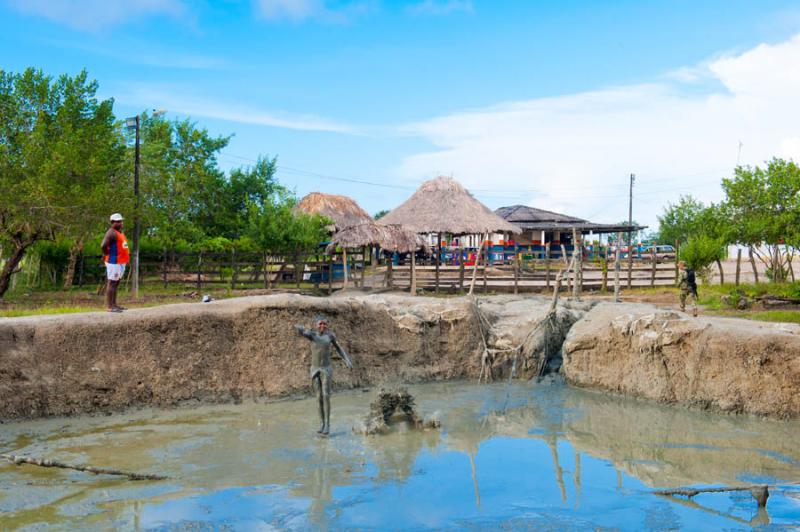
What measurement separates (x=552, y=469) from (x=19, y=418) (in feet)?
25.0

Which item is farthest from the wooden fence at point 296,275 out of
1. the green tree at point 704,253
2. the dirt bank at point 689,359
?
the dirt bank at point 689,359

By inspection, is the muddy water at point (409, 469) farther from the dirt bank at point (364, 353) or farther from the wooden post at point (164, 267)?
the wooden post at point (164, 267)

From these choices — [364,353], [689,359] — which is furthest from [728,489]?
[364,353]

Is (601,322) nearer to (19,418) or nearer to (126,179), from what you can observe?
(19,418)

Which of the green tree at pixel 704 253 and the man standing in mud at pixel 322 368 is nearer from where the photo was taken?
the man standing in mud at pixel 322 368

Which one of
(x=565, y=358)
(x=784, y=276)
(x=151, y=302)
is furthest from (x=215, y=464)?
(x=784, y=276)

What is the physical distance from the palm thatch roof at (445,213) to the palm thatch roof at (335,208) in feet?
20.9

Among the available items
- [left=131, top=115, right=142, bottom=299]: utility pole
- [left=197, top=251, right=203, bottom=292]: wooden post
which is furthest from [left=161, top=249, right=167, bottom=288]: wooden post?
[left=131, top=115, right=142, bottom=299]: utility pole

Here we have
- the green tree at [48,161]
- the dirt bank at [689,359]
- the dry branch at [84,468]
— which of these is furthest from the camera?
the green tree at [48,161]

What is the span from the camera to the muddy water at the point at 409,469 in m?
7.88

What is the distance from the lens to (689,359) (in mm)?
12992

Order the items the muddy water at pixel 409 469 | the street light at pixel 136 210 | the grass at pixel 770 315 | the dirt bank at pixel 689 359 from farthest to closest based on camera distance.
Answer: the street light at pixel 136 210, the grass at pixel 770 315, the dirt bank at pixel 689 359, the muddy water at pixel 409 469

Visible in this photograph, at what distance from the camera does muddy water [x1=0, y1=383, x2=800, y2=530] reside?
7879 mm

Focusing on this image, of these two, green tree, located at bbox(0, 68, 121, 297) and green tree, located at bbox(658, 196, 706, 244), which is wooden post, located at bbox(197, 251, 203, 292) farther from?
green tree, located at bbox(658, 196, 706, 244)
